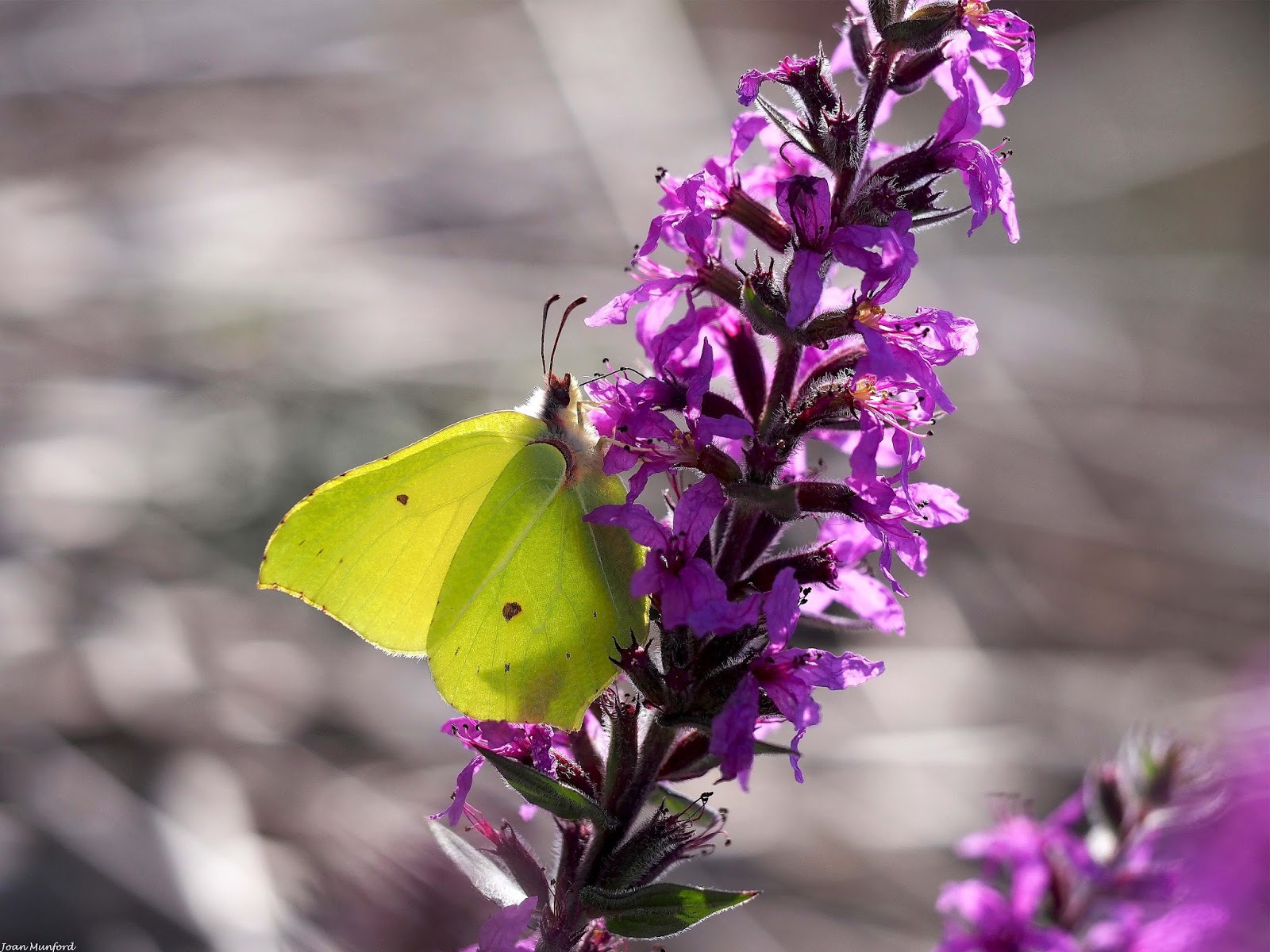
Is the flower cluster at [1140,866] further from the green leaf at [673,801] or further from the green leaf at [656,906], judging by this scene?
the green leaf at [656,906]

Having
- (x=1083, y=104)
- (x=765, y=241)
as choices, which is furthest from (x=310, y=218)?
(x=1083, y=104)

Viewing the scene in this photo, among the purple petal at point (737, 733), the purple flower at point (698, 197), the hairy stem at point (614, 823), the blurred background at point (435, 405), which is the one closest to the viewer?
the purple petal at point (737, 733)

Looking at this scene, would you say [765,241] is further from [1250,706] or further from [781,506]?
[1250,706]

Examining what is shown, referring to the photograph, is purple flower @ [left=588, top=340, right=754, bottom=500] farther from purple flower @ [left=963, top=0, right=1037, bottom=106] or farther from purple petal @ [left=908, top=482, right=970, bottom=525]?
purple flower @ [left=963, top=0, right=1037, bottom=106]

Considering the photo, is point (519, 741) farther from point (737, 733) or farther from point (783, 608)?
point (783, 608)

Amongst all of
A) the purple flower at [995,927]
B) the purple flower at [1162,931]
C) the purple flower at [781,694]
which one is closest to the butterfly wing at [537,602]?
the purple flower at [781,694]

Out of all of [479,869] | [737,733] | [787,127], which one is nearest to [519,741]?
[479,869]

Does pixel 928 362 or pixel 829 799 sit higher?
pixel 928 362

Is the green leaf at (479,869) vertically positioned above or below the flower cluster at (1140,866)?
above

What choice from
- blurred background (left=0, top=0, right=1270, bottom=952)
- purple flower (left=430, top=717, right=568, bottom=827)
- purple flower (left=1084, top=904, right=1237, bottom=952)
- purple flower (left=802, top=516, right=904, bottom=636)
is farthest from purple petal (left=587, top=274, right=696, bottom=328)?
purple flower (left=1084, top=904, right=1237, bottom=952)
